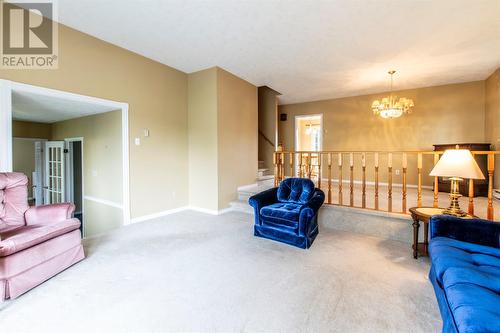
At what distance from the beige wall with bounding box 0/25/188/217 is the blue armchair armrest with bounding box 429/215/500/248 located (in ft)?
13.7

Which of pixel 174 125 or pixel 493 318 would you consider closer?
pixel 493 318

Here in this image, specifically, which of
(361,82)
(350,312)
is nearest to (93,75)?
(350,312)

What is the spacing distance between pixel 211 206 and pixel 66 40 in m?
3.43

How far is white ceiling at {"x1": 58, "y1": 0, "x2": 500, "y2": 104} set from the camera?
269 centimetres

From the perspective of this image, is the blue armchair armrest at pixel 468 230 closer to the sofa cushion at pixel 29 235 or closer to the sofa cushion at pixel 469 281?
the sofa cushion at pixel 469 281

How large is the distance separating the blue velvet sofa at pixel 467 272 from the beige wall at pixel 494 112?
3954mm

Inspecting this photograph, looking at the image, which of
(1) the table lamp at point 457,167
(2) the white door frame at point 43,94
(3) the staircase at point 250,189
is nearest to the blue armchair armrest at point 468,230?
(1) the table lamp at point 457,167

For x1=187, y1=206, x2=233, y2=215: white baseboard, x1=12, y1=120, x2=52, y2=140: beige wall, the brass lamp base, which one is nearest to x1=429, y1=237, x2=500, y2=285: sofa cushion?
the brass lamp base

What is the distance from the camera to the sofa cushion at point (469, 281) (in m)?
1.05

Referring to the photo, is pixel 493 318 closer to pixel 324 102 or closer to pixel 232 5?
pixel 232 5

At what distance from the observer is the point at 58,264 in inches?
→ 89.8

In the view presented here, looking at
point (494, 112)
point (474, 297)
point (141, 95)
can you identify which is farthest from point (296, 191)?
point (494, 112)

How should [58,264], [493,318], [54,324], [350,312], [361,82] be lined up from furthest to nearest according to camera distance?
[361,82], [58,264], [350,312], [54,324], [493,318]

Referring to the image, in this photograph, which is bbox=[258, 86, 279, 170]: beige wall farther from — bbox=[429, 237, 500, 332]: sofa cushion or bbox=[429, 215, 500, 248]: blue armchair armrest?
bbox=[429, 237, 500, 332]: sofa cushion
